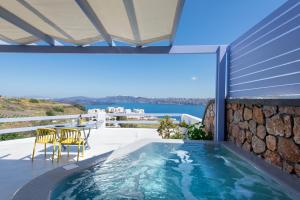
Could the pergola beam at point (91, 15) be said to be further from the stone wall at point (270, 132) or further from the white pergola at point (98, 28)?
the stone wall at point (270, 132)

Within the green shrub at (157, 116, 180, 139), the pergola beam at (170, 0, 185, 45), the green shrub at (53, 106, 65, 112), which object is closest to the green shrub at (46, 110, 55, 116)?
the green shrub at (53, 106, 65, 112)

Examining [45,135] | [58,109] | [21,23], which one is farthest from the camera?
[58,109]

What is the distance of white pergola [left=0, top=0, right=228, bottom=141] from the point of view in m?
4.34

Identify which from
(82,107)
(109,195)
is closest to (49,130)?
(109,195)

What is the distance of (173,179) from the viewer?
423 cm

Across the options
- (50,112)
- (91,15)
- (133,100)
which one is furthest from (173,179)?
(133,100)

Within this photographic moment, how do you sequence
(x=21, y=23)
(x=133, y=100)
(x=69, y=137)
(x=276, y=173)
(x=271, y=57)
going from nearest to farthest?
(x=276, y=173), (x=271, y=57), (x=21, y=23), (x=69, y=137), (x=133, y=100)

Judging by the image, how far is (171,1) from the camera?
4113mm

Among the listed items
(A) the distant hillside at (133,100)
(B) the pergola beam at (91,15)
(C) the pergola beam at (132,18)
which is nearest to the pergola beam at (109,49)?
(C) the pergola beam at (132,18)

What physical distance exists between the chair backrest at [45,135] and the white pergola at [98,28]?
2155mm

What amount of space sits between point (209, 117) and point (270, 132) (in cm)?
390

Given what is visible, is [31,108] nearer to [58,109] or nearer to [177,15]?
[58,109]

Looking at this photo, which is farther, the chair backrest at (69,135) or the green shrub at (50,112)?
the green shrub at (50,112)

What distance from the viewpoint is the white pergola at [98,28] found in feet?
14.3
